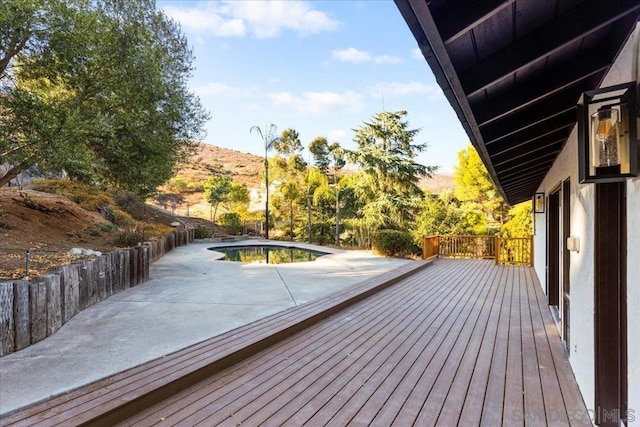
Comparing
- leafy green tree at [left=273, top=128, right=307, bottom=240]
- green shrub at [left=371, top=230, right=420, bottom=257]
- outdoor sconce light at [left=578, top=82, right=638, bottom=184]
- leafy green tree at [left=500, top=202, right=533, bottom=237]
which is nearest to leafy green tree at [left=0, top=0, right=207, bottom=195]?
outdoor sconce light at [left=578, top=82, right=638, bottom=184]

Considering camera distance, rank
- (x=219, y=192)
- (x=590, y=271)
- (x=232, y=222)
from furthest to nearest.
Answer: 1. (x=219, y=192)
2. (x=232, y=222)
3. (x=590, y=271)

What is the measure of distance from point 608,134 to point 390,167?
13612 mm

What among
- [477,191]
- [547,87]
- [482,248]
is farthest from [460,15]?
[477,191]

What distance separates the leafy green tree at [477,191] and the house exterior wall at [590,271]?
14.4 meters

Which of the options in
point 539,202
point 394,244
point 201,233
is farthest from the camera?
point 201,233

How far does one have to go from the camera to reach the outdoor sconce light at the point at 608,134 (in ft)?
5.10

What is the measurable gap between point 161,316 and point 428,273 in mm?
6230

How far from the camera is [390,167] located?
15.1 m

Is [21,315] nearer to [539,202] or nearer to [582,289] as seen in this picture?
[582,289]

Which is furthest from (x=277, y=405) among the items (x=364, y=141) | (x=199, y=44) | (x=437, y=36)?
(x=364, y=141)

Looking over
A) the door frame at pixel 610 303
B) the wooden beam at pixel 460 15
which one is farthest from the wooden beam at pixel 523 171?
the wooden beam at pixel 460 15

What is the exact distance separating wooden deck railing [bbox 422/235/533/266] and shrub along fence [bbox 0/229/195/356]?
824cm

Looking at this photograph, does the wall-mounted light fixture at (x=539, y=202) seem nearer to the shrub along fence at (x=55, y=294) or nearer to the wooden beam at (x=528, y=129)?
the wooden beam at (x=528, y=129)

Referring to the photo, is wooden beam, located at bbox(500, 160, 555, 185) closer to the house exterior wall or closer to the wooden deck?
the house exterior wall
